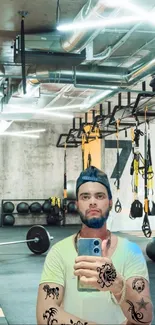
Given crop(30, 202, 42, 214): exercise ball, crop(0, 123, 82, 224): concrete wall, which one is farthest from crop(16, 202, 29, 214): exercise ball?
crop(0, 123, 82, 224): concrete wall

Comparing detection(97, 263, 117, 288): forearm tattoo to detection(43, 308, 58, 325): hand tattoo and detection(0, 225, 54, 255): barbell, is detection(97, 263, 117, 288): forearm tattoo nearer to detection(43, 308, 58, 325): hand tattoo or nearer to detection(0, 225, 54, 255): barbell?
detection(43, 308, 58, 325): hand tattoo

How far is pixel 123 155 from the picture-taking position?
9.91 metres

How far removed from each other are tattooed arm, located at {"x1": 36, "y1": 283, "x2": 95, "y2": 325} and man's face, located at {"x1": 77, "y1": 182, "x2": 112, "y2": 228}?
0.63 feet

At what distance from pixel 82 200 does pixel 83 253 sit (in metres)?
0.16

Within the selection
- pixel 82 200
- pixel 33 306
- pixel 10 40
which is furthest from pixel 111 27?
pixel 82 200

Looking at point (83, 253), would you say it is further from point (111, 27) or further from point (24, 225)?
point (24, 225)

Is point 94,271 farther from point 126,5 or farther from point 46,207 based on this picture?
point 46,207

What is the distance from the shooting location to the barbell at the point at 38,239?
5922 mm

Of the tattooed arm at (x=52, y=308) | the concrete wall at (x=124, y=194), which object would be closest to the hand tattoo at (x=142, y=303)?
Answer: the tattooed arm at (x=52, y=308)

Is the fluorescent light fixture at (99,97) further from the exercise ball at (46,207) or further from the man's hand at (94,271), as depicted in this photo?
the man's hand at (94,271)

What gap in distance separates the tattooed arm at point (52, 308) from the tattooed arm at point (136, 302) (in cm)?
9

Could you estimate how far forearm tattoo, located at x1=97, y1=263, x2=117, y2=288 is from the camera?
0.87 meters

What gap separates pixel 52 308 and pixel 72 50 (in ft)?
10.3

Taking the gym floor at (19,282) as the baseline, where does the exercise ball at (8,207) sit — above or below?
above
